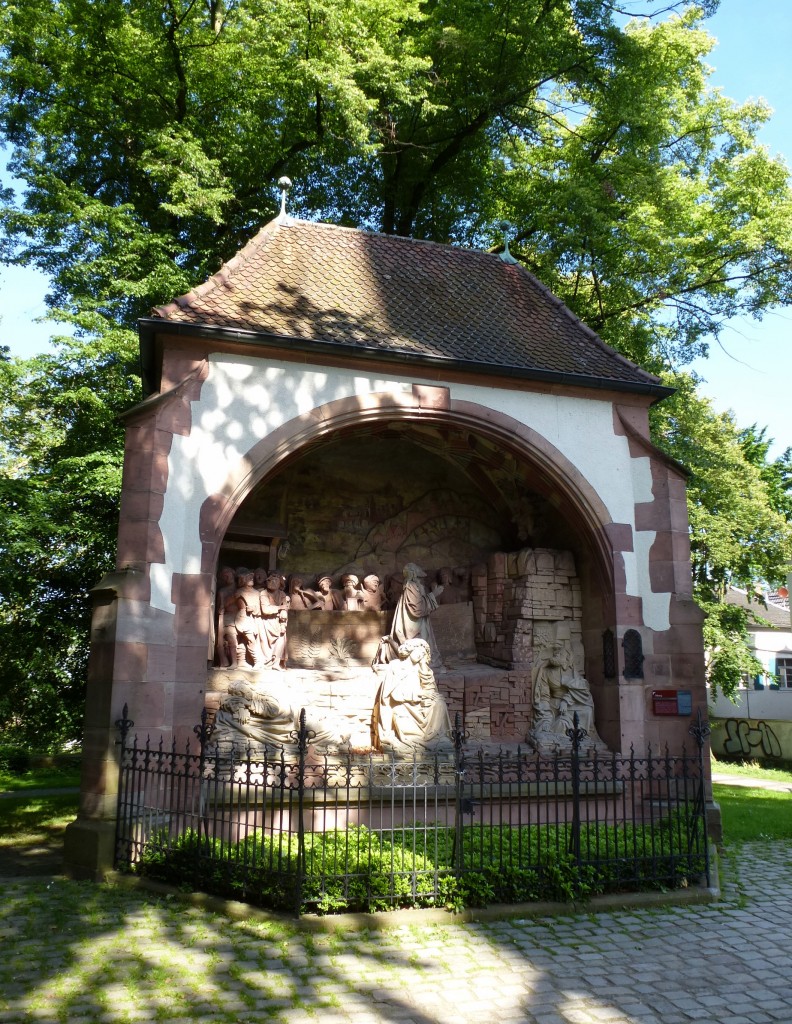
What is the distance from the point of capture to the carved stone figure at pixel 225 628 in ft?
37.8

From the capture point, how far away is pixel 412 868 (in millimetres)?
7230

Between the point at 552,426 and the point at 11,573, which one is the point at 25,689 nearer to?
the point at 11,573

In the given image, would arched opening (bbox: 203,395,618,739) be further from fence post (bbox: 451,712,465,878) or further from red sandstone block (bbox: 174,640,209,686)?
fence post (bbox: 451,712,465,878)

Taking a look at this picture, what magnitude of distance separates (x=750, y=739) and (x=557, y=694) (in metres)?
14.4

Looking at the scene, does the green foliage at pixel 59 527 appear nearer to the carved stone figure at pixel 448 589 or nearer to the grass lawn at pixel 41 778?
the grass lawn at pixel 41 778

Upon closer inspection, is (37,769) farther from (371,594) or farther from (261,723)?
(261,723)

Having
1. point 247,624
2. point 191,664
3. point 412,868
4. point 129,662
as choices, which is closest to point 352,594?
point 247,624

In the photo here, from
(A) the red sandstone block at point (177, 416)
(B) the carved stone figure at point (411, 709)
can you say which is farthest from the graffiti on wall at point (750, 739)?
(A) the red sandstone block at point (177, 416)

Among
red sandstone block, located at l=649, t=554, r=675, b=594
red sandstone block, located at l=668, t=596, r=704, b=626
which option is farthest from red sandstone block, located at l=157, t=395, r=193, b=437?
red sandstone block, located at l=668, t=596, r=704, b=626

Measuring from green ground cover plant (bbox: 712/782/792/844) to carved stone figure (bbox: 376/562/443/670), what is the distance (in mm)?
4622

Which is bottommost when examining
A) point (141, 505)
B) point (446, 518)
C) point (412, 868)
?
point (412, 868)

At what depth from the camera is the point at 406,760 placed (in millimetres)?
10742

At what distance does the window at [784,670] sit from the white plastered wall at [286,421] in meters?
21.7

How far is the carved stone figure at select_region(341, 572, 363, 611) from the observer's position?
1295cm
